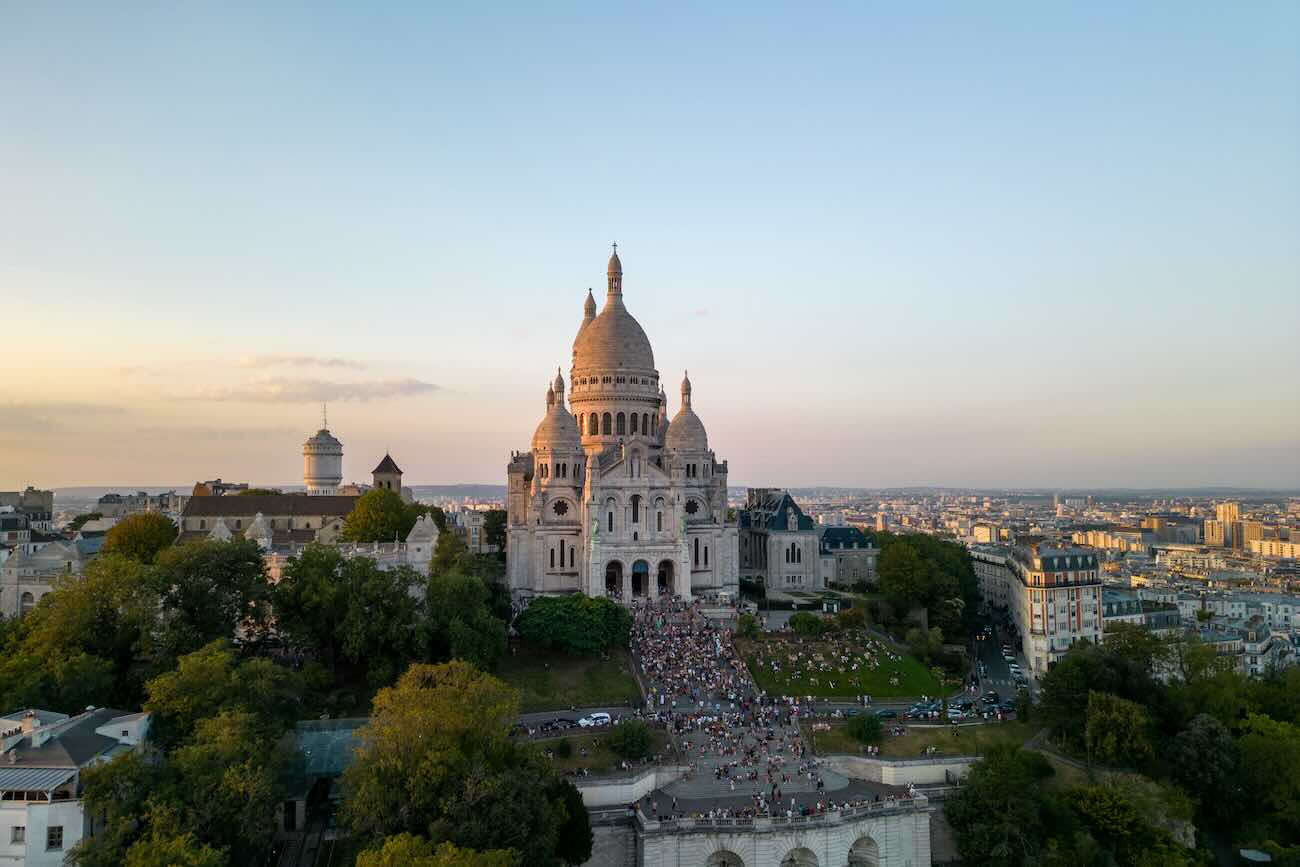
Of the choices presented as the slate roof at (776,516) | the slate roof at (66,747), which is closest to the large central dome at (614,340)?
the slate roof at (776,516)

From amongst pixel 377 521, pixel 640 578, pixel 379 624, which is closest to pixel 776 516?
pixel 640 578

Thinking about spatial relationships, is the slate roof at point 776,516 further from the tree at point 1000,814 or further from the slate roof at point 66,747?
the slate roof at point 66,747

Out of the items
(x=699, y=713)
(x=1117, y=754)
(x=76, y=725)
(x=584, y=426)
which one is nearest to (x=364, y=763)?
(x=76, y=725)

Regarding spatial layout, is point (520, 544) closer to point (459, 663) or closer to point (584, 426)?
point (584, 426)

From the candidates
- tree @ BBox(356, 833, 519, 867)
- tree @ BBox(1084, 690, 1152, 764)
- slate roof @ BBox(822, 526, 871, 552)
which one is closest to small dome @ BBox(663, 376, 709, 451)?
slate roof @ BBox(822, 526, 871, 552)

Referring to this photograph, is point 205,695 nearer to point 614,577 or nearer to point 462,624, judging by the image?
point 462,624

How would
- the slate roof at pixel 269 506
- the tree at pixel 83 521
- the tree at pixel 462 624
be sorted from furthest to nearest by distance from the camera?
1. the tree at pixel 83 521
2. the slate roof at pixel 269 506
3. the tree at pixel 462 624
